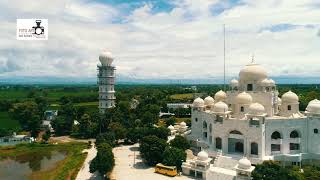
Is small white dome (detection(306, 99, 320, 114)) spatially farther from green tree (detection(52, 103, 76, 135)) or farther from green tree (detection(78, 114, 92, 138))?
green tree (detection(52, 103, 76, 135))

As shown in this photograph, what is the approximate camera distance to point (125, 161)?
4294 centimetres

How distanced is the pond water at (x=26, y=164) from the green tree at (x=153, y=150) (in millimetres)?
12555

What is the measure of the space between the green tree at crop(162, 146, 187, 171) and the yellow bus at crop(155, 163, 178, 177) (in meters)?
0.66

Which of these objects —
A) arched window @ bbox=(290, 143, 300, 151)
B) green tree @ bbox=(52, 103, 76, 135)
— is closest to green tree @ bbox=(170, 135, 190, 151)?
arched window @ bbox=(290, 143, 300, 151)

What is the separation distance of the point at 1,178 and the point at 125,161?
14.0 m

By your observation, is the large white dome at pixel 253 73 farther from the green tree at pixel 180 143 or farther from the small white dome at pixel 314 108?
the green tree at pixel 180 143

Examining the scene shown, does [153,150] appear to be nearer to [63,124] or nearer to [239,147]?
[239,147]

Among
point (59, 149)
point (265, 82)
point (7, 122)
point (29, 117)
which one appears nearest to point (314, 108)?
point (265, 82)

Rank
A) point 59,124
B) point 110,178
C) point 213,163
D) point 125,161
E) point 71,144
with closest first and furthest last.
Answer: point 110,178 < point 213,163 < point 125,161 < point 71,144 < point 59,124

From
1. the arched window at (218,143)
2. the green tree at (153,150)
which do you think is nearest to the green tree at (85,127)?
the green tree at (153,150)

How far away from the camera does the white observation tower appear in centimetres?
6588

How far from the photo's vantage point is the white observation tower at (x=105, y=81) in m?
65.9

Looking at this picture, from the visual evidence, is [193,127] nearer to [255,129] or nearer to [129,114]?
[255,129]

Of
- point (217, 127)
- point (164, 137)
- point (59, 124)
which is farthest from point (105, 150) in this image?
point (59, 124)
